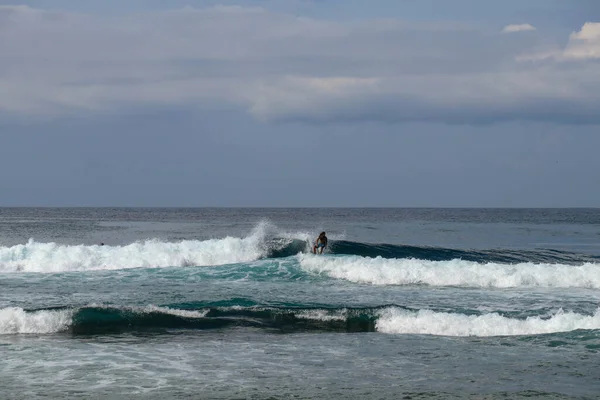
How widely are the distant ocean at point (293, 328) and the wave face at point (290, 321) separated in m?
0.05

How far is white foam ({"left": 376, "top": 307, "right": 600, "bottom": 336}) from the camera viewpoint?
1920cm

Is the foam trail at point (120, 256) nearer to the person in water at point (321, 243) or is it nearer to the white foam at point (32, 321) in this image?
the person in water at point (321, 243)

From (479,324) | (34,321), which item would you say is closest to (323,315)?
(479,324)

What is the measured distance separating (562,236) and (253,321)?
5282 centimetres

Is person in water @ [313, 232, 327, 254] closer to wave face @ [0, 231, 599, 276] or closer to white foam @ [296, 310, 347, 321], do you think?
wave face @ [0, 231, 599, 276]

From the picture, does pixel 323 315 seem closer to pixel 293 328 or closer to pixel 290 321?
pixel 290 321

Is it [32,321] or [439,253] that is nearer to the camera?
[32,321]

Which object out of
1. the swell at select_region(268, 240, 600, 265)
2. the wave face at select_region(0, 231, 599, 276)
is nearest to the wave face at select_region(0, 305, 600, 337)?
the wave face at select_region(0, 231, 599, 276)

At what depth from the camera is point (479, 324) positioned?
764 inches

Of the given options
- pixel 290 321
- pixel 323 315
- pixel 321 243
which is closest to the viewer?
pixel 290 321

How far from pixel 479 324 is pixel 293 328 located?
5276 millimetres

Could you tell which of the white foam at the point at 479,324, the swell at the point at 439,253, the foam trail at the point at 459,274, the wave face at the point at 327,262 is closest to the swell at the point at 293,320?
the white foam at the point at 479,324

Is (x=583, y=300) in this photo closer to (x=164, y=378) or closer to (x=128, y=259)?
(x=164, y=378)

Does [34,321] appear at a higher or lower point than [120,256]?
lower
